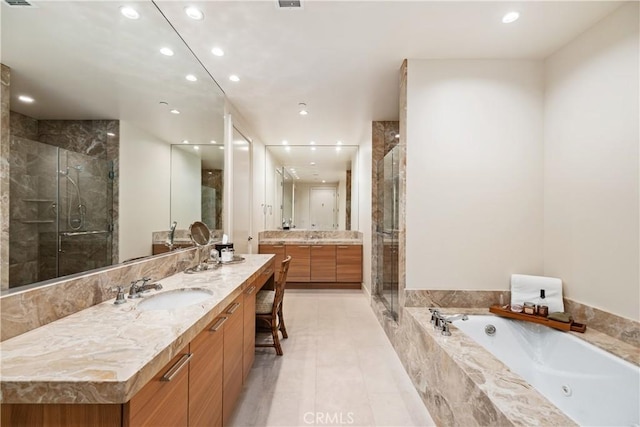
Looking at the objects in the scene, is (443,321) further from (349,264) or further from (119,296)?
(349,264)

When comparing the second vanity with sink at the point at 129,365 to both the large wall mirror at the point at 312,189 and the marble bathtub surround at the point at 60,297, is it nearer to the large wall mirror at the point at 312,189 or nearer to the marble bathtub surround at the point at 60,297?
the marble bathtub surround at the point at 60,297

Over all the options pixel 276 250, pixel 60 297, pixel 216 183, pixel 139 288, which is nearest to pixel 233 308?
pixel 139 288

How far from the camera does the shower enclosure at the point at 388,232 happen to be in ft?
9.29

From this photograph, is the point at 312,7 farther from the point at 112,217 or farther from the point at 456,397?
the point at 456,397

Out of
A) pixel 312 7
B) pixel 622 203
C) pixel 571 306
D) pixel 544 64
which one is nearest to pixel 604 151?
pixel 622 203

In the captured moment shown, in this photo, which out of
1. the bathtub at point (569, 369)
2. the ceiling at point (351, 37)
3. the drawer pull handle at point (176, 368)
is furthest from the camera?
the ceiling at point (351, 37)

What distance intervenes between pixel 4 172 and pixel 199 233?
1.48m

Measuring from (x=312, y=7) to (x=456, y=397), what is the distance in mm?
2480

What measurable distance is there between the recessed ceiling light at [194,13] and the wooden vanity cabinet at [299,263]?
3503 mm

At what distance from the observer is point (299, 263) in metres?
4.65

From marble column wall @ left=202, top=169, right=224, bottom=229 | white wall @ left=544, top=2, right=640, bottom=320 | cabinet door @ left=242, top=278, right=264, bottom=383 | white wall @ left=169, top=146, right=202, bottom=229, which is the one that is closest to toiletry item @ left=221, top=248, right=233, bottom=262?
marble column wall @ left=202, top=169, right=224, bottom=229

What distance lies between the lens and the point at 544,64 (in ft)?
7.27

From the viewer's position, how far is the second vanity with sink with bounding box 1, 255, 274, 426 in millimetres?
687

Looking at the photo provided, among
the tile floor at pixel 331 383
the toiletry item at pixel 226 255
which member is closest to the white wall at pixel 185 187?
the toiletry item at pixel 226 255
